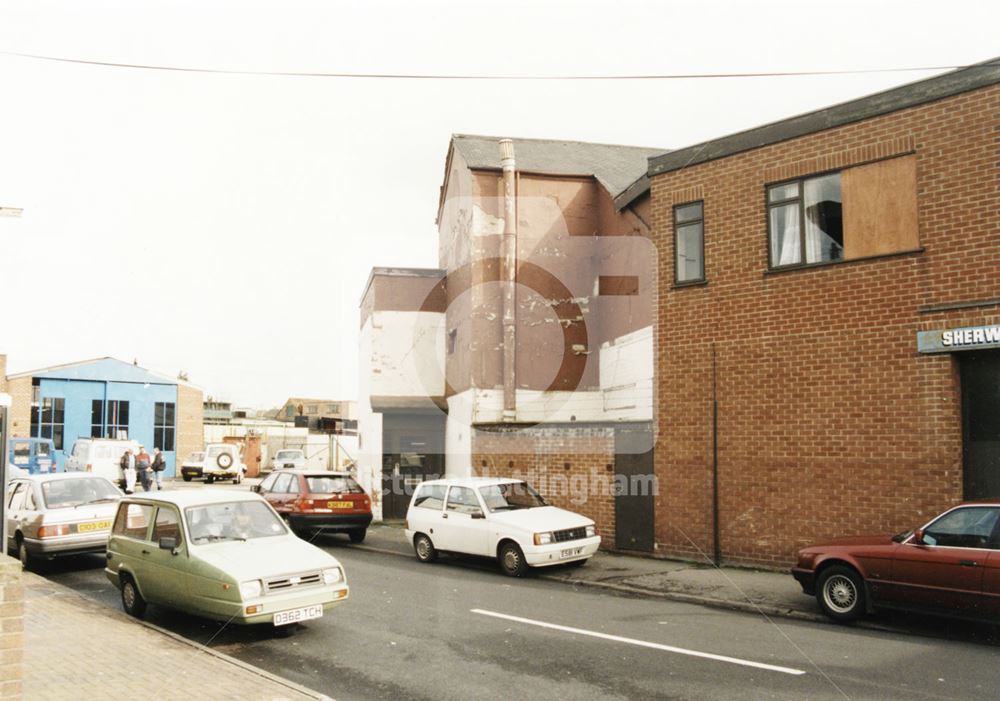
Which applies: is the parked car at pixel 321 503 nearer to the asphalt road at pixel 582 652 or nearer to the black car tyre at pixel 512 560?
the black car tyre at pixel 512 560

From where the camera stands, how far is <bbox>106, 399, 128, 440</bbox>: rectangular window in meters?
46.8

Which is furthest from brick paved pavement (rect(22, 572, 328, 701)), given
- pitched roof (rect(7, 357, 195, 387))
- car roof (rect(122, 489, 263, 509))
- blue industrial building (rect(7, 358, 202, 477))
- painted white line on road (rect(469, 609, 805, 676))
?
pitched roof (rect(7, 357, 195, 387))

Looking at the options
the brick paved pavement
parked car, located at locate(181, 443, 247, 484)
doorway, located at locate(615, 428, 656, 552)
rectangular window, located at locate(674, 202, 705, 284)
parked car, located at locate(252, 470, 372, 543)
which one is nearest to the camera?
the brick paved pavement

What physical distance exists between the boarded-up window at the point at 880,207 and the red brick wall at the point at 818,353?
0.16m

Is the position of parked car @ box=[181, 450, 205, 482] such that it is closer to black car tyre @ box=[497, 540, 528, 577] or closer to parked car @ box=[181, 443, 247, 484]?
parked car @ box=[181, 443, 247, 484]

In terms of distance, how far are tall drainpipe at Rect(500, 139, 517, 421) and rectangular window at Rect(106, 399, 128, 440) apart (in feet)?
111

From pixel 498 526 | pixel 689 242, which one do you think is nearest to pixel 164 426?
pixel 498 526

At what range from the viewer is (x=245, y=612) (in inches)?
324

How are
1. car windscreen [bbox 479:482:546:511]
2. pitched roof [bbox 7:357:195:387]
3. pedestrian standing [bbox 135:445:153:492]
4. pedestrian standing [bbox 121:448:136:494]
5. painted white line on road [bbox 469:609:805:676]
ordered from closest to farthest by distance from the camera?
painted white line on road [bbox 469:609:805:676]
car windscreen [bbox 479:482:546:511]
pedestrian standing [bbox 135:445:153:492]
pedestrian standing [bbox 121:448:136:494]
pitched roof [bbox 7:357:195:387]

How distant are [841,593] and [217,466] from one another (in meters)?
37.1

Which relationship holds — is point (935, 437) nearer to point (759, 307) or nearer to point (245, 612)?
point (759, 307)

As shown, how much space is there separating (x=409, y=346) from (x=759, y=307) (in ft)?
42.5

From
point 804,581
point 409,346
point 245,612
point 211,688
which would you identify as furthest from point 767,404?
point 409,346

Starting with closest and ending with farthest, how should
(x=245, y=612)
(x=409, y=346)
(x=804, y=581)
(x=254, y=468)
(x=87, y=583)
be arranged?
(x=245, y=612) < (x=804, y=581) < (x=87, y=583) < (x=409, y=346) < (x=254, y=468)
